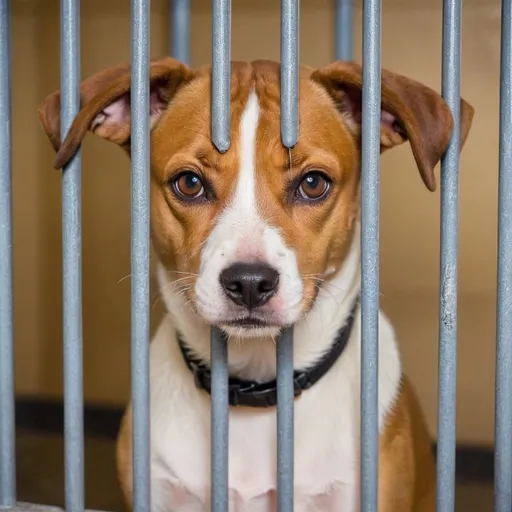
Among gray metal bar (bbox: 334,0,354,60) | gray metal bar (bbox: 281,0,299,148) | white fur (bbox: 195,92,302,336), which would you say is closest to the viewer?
gray metal bar (bbox: 281,0,299,148)

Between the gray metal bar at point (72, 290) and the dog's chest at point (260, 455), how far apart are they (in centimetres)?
33

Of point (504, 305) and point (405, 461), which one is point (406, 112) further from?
point (405, 461)

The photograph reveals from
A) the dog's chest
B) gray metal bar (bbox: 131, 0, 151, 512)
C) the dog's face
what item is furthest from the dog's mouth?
the dog's chest

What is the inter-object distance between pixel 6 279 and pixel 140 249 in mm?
329

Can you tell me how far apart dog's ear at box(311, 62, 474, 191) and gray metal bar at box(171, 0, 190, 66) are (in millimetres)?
834

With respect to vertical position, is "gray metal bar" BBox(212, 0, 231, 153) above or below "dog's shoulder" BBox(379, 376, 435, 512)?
above

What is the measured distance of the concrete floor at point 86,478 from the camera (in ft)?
9.97

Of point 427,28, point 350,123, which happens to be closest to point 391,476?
point 350,123

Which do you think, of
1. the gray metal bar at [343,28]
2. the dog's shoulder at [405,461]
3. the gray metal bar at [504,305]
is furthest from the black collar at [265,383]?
the gray metal bar at [343,28]

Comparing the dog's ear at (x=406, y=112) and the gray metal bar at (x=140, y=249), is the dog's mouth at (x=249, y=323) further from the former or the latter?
the dog's ear at (x=406, y=112)

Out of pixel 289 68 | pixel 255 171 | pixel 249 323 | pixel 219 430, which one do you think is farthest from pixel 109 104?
pixel 219 430

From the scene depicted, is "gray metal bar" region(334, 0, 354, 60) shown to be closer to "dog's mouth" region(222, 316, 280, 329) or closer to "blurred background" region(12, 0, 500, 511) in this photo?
"blurred background" region(12, 0, 500, 511)

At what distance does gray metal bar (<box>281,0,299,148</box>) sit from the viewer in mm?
1532

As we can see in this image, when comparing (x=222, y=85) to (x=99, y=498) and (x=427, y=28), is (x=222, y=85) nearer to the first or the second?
(x=427, y=28)
